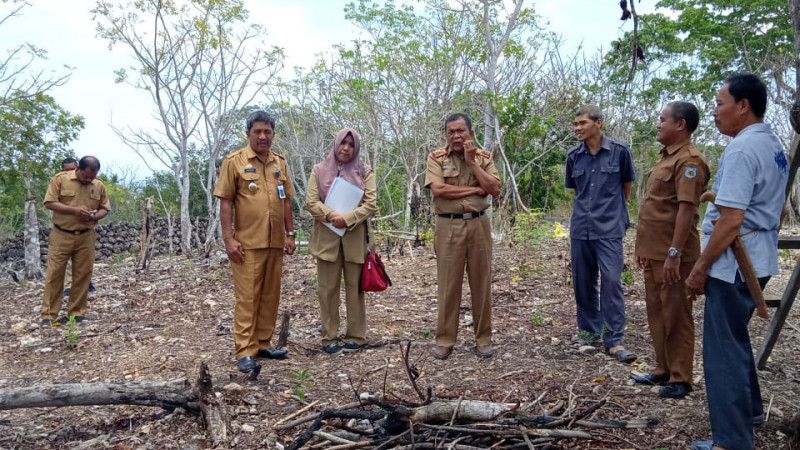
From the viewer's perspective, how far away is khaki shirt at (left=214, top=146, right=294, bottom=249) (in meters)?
4.27

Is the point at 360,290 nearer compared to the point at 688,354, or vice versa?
the point at 688,354

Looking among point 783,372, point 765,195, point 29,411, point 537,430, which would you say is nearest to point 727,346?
point 765,195

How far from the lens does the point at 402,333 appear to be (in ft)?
17.1

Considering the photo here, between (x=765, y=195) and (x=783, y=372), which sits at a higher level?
(x=765, y=195)

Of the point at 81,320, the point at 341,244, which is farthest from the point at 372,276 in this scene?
the point at 81,320

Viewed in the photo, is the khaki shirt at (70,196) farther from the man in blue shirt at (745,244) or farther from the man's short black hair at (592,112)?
the man in blue shirt at (745,244)

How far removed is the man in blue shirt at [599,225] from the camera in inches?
170

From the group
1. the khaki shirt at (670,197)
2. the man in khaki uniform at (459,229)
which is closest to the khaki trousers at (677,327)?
the khaki shirt at (670,197)

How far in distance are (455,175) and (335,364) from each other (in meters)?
1.76

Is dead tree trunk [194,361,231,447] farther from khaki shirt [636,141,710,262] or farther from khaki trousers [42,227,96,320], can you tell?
khaki trousers [42,227,96,320]

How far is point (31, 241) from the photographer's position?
9.73m

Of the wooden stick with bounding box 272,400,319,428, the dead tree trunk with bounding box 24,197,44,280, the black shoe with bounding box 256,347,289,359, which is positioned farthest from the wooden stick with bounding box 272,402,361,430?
the dead tree trunk with bounding box 24,197,44,280

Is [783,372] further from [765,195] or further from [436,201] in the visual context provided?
[436,201]

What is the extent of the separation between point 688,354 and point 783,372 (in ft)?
3.20
